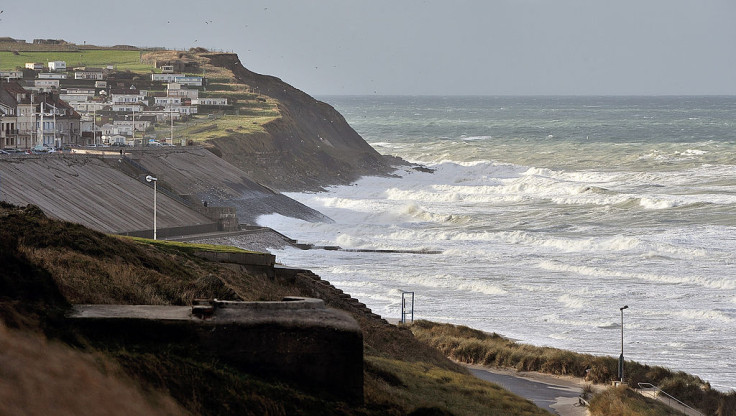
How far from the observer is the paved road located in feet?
79.3

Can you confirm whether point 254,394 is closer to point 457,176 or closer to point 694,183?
point 694,183

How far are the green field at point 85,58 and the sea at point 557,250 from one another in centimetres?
4569

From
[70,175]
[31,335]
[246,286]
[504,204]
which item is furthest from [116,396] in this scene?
[504,204]

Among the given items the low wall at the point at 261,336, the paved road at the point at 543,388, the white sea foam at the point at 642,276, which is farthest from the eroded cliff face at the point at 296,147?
the low wall at the point at 261,336

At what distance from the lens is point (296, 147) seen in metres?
102

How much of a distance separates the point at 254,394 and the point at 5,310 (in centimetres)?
306

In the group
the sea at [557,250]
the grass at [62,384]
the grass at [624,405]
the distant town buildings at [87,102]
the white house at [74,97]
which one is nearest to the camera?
the grass at [62,384]

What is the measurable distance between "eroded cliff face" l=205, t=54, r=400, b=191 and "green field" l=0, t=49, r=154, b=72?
11.7 m

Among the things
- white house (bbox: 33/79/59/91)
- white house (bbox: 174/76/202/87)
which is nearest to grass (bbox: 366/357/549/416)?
white house (bbox: 33/79/59/91)

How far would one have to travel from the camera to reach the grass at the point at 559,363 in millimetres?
25375

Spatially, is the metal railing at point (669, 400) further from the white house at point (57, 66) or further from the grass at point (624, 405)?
the white house at point (57, 66)

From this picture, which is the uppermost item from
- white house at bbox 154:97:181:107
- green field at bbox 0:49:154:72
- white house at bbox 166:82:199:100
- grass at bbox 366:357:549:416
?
green field at bbox 0:49:154:72

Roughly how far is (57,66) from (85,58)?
15529 millimetres

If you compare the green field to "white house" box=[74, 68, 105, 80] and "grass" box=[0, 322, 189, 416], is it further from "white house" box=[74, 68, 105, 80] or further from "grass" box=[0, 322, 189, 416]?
"grass" box=[0, 322, 189, 416]
